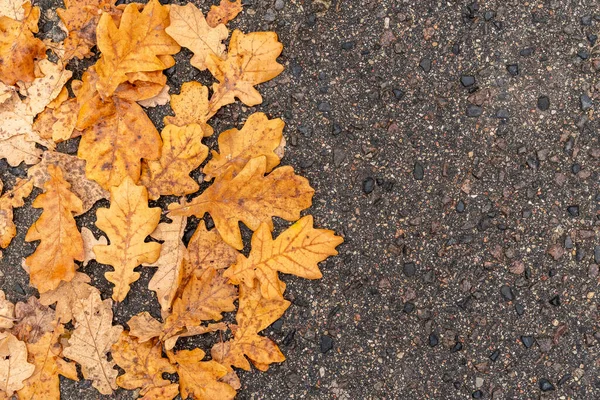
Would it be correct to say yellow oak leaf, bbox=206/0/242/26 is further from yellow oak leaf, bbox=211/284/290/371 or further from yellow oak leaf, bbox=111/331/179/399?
yellow oak leaf, bbox=111/331/179/399

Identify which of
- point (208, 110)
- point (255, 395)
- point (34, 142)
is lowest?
point (255, 395)

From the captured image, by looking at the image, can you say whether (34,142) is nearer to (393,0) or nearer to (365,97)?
(365,97)

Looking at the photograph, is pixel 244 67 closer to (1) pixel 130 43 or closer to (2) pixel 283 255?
(1) pixel 130 43

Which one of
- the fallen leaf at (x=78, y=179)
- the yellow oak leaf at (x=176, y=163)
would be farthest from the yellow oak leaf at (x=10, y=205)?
the yellow oak leaf at (x=176, y=163)

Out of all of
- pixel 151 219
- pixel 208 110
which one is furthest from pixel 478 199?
pixel 151 219

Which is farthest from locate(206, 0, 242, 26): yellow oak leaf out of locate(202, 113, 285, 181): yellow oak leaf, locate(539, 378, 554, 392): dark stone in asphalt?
locate(539, 378, 554, 392): dark stone in asphalt
